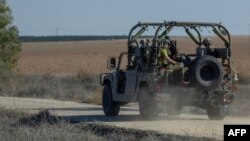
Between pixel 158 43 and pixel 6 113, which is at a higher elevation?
pixel 158 43

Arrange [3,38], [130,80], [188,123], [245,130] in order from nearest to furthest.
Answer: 1. [245,130]
2. [188,123]
3. [130,80]
4. [3,38]

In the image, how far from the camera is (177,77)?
22.0m

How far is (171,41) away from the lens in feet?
76.0

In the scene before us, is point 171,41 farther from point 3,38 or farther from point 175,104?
point 3,38

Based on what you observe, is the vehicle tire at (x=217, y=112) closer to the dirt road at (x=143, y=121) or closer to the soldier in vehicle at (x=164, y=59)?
the dirt road at (x=143, y=121)

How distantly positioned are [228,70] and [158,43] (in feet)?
6.85

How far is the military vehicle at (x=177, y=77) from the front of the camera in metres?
22.0

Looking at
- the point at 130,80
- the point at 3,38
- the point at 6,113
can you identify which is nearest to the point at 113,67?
the point at 130,80

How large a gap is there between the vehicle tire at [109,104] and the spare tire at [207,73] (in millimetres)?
3466

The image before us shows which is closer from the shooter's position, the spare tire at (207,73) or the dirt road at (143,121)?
the dirt road at (143,121)

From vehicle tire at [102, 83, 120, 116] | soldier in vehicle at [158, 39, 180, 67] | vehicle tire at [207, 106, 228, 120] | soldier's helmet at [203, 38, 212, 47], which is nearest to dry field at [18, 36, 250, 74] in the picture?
vehicle tire at [102, 83, 120, 116]

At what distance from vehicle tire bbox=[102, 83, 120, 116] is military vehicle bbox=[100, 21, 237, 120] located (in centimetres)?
32

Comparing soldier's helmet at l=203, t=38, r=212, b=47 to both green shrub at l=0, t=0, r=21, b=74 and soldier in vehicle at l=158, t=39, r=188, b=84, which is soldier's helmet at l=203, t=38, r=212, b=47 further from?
green shrub at l=0, t=0, r=21, b=74

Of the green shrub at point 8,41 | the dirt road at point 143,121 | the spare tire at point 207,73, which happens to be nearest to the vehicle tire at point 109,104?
the dirt road at point 143,121
